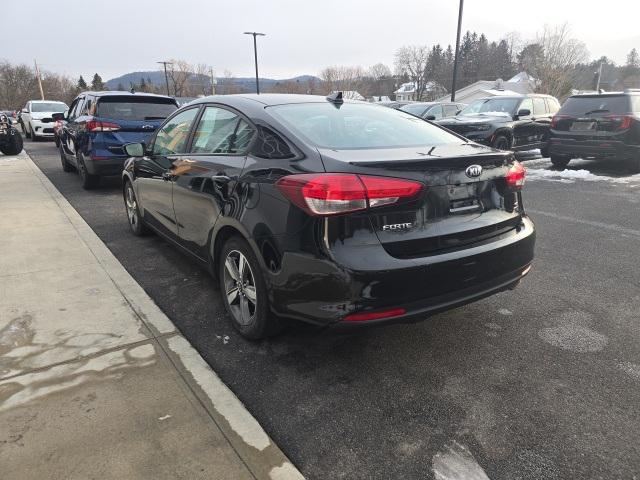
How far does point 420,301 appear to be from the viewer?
7.99 ft

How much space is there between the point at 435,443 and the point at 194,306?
2105 mm

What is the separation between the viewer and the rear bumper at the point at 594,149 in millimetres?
9156

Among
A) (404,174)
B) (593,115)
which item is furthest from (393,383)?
(593,115)

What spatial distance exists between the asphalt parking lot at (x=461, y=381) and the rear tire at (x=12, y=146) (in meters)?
11.6

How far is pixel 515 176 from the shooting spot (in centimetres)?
294

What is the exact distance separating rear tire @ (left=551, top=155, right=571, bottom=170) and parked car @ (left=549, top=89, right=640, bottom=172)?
22cm

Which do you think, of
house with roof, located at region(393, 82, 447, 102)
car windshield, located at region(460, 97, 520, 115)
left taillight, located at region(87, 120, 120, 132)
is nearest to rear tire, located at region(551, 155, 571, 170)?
car windshield, located at region(460, 97, 520, 115)

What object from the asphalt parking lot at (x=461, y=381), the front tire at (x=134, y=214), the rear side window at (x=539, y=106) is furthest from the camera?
the rear side window at (x=539, y=106)

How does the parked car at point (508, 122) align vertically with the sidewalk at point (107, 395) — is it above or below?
above

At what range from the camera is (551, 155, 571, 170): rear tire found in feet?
33.9

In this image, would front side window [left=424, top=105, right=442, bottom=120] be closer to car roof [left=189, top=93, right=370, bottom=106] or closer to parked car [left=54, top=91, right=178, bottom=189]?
parked car [left=54, top=91, right=178, bottom=189]

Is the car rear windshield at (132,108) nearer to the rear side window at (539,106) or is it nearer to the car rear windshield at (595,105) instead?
the car rear windshield at (595,105)

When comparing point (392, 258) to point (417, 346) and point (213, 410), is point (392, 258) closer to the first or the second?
point (417, 346)

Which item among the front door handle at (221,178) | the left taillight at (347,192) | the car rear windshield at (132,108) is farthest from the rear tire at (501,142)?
the left taillight at (347,192)
